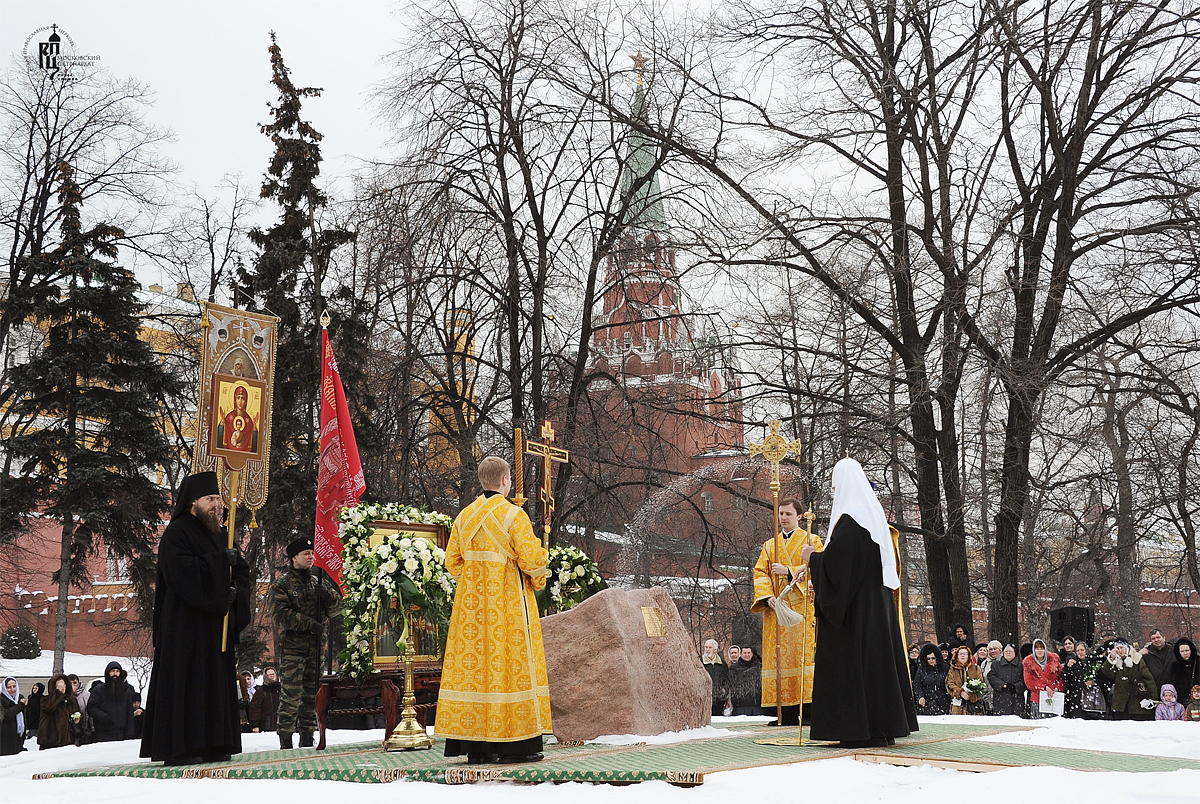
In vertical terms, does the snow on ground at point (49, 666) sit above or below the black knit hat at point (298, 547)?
below

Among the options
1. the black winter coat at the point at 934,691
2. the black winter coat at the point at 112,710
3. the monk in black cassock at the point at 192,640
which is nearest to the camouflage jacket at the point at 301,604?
the monk in black cassock at the point at 192,640

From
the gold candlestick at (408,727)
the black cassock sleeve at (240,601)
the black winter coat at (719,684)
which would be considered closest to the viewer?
the black cassock sleeve at (240,601)

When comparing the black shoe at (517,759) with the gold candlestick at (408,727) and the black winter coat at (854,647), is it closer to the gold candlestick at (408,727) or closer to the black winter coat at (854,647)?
the gold candlestick at (408,727)

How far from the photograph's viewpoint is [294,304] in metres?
21.9

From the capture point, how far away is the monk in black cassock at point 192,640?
8.21 meters

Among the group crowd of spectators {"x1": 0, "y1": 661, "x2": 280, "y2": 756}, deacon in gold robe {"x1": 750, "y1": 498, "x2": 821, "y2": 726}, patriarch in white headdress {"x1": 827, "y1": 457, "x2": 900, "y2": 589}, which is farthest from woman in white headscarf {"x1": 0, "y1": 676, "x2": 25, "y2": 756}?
patriarch in white headdress {"x1": 827, "y1": 457, "x2": 900, "y2": 589}

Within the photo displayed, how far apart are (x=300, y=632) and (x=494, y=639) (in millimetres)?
3428

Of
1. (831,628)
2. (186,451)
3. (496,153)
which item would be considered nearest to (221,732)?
(831,628)

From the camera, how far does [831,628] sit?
867 centimetres

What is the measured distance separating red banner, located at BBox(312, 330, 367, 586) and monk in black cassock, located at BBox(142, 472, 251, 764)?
4.49m

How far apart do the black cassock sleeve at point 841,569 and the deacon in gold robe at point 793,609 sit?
1.70 metres

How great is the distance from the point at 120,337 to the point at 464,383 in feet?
24.3

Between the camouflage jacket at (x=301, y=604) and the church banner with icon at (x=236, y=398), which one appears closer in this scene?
the camouflage jacket at (x=301, y=604)

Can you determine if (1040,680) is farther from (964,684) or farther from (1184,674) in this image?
(1184,674)
